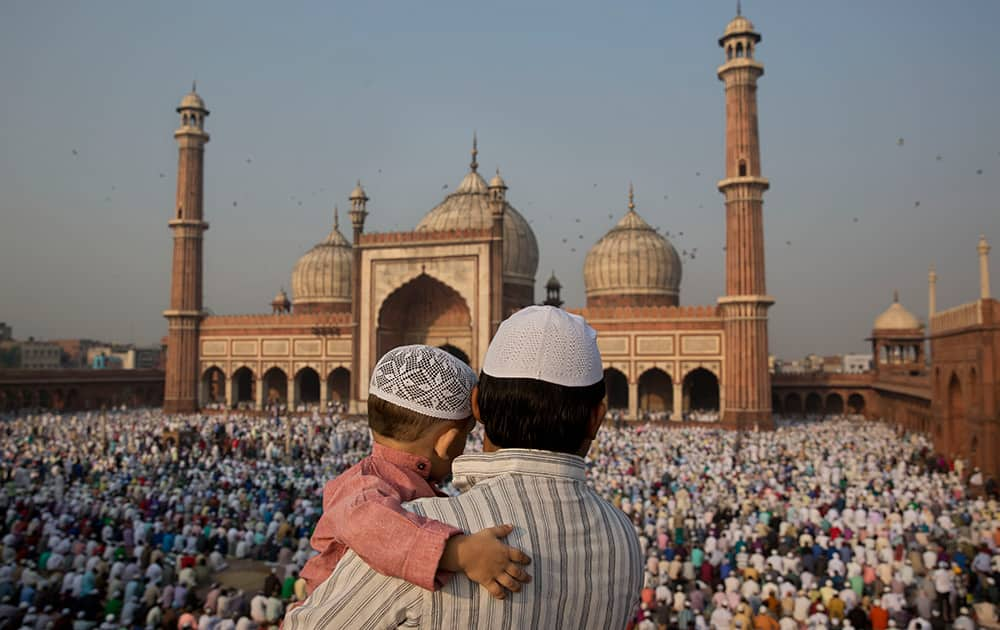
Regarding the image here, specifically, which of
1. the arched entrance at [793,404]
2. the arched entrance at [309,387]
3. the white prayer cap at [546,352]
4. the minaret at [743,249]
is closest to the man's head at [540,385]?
the white prayer cap at [546,352]

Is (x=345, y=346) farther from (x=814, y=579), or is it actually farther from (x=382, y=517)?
→ (x=382, y=517)

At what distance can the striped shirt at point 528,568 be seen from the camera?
127 centimetres

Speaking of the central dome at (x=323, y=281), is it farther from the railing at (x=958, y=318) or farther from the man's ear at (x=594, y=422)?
the man's ear at (x=594, y=422)

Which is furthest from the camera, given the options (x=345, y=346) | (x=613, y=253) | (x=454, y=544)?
(x=613, y=253)

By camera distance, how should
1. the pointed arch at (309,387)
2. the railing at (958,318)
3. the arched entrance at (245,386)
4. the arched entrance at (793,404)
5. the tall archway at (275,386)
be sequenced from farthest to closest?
the arched entrance at (245,386) < the pointed arch at (309,387) < the tall archway at (275,386) < the arched entrance at (793,404) < the railing at (958,318)

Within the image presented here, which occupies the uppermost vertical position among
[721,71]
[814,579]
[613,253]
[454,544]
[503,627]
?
[721,71]

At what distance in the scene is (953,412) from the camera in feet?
63.7

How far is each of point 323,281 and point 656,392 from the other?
1836 centimetres

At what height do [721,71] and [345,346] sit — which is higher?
[721,71]

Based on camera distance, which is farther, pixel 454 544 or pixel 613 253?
pixel 613 253

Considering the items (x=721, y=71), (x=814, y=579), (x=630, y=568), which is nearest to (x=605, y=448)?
(x=814, y=579)

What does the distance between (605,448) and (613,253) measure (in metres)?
17.3

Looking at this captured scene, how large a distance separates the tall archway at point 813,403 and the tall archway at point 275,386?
23.6m

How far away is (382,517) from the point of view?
51.7 inches
